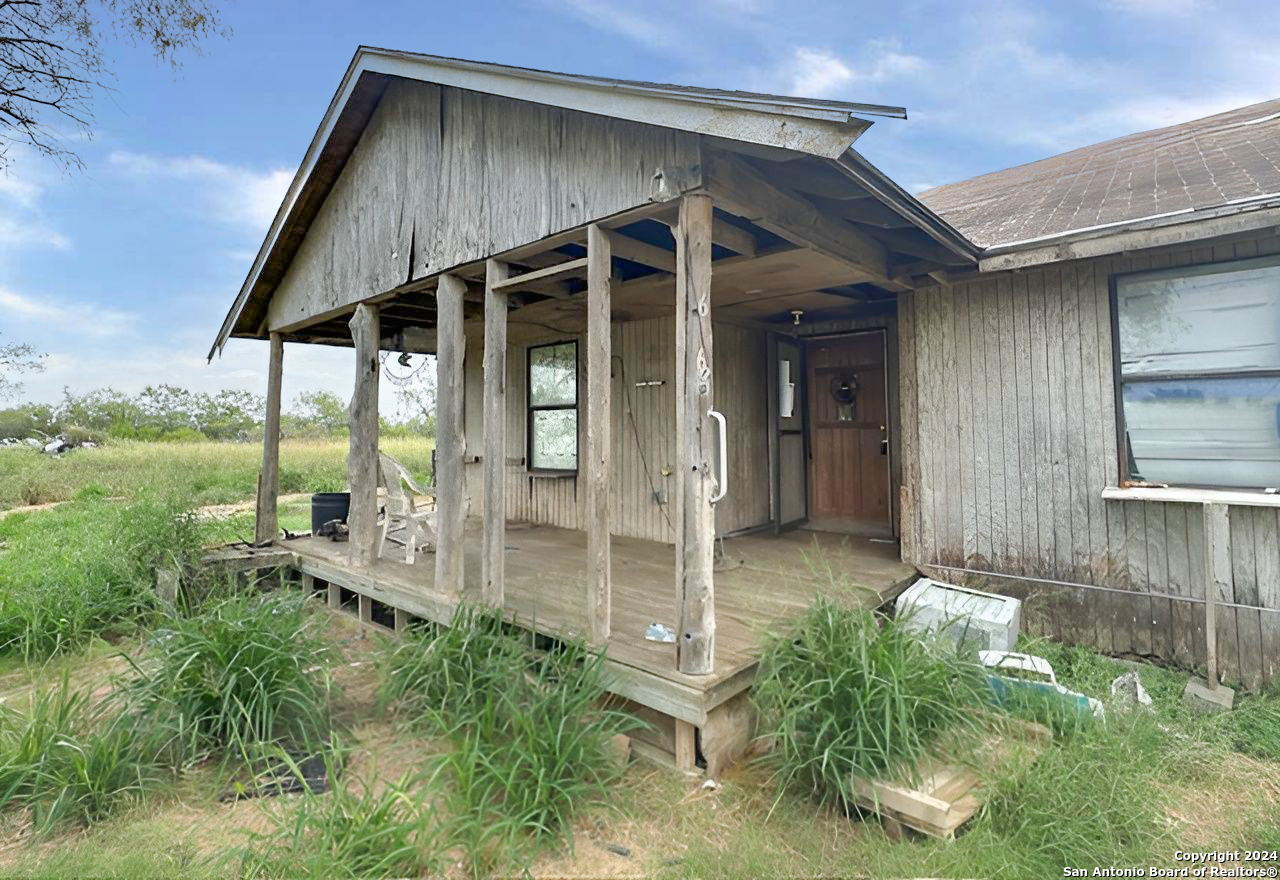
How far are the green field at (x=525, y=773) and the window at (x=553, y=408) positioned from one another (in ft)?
11.6

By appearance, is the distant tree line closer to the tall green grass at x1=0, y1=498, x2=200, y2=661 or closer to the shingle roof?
the tall green grass at x1=0, y1=498, x2=200, y2=661

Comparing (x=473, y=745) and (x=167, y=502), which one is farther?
(x=167, y=502)

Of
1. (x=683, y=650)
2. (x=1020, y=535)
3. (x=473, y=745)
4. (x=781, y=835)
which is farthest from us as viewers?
(x=1020, y=535)

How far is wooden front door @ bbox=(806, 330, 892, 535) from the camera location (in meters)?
6.00

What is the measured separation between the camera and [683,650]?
265 cm

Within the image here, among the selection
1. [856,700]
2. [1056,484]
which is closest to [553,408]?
[1056,484]

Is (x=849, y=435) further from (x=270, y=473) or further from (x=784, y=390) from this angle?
(x=270, y=473)

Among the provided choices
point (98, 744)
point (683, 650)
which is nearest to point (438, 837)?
point (683, 650)

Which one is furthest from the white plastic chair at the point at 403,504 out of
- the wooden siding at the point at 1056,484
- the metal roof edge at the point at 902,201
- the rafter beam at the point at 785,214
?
the wooden siding at the point at 1056,484

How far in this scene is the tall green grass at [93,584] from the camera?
4320 millimetres

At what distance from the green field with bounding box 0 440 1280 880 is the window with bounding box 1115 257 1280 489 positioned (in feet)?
4.27

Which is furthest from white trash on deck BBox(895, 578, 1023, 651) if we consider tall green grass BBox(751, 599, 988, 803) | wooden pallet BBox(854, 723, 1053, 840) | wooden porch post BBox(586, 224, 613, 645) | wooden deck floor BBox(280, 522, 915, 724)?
wooden porch post BBox(586, 224, 613, 645)

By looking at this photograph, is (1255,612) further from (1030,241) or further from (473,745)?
(473,745)

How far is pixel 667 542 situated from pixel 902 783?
368cm
